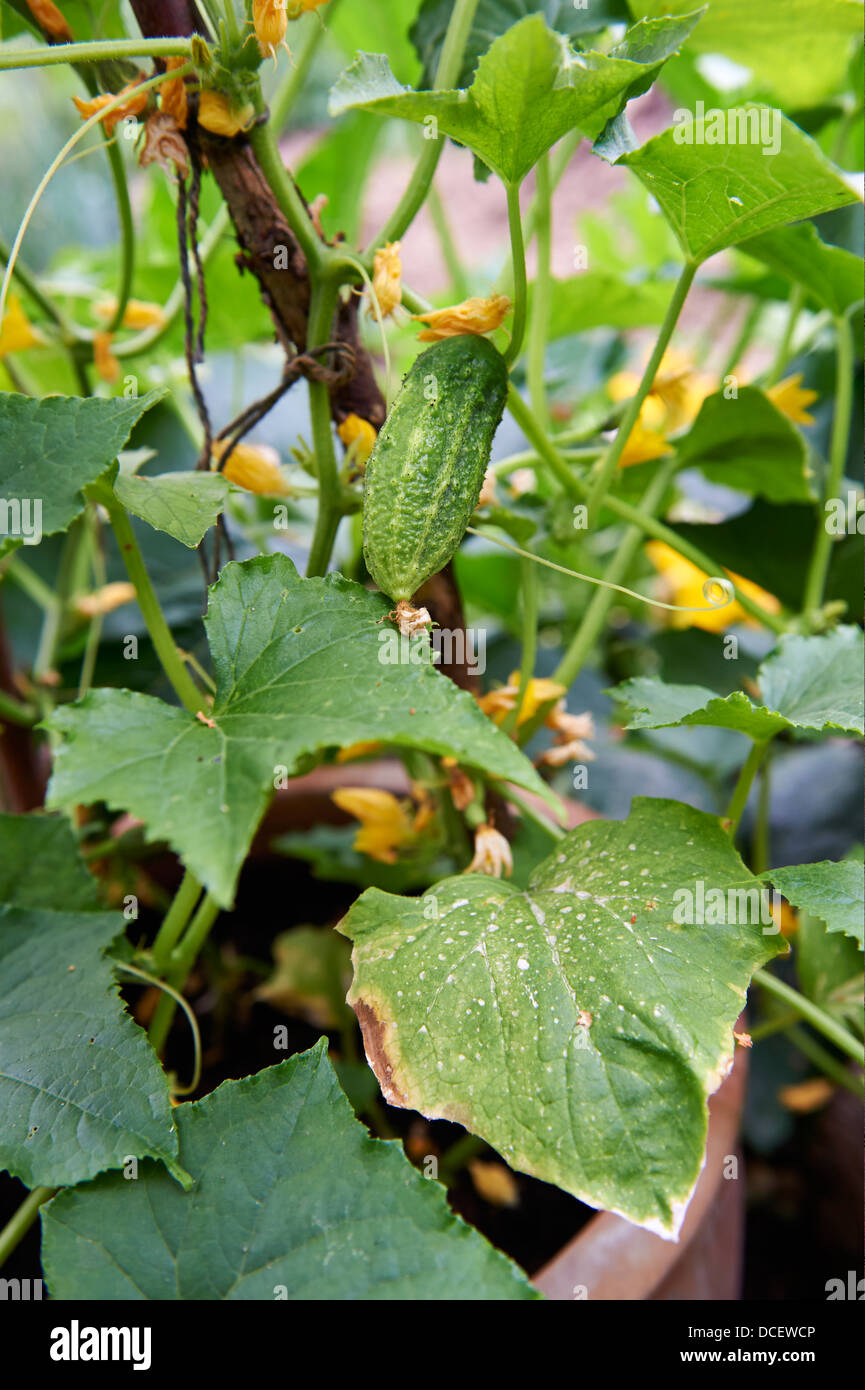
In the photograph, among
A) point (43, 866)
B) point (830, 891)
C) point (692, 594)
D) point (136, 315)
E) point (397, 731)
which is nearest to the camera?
point (397, 731)

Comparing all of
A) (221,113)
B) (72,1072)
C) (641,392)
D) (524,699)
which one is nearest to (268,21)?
(221,113)

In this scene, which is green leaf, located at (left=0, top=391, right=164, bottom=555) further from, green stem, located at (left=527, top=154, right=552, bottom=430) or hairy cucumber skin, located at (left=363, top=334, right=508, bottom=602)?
green stem, located at (left=527, top=154, right=552, bottom=430)

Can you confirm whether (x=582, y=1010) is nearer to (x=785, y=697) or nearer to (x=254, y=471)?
(x=785, y=697)

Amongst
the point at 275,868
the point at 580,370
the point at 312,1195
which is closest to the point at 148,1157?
the point at 312,1195

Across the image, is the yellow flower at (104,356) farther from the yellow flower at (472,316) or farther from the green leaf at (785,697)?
the green leaf at (785,697)

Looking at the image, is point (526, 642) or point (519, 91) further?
point (526, 642)

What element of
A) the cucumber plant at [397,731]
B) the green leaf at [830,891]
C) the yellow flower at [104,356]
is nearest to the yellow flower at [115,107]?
the cucumber plant at [397,731]
